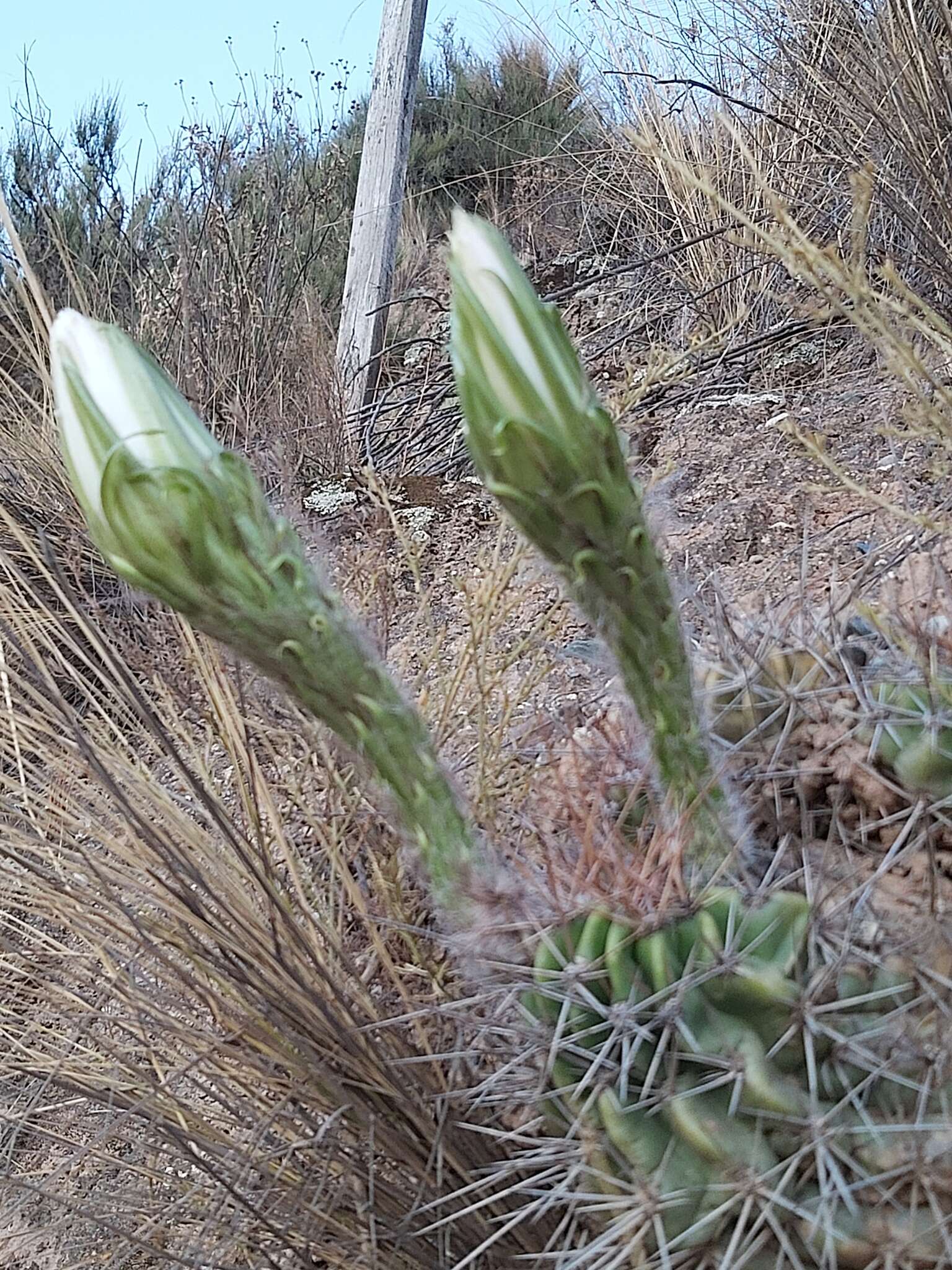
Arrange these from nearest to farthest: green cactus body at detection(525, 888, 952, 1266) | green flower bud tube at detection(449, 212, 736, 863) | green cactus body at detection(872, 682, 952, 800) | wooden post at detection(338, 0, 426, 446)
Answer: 1. green flower bud tube at detection(449, 212, 736, 863)
2. green cactus body at detection(525, 888, 952, 1266)
3. green cactus body at detection(872, 682, 952, 800)
4. wooden post at detection(338, 0, 426, 446)

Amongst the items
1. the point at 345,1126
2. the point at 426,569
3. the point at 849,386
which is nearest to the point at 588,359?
the point at 849,386

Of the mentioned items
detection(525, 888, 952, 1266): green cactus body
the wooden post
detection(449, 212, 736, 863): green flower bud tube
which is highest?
the wooden post

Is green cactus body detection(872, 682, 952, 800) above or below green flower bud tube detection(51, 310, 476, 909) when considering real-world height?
below

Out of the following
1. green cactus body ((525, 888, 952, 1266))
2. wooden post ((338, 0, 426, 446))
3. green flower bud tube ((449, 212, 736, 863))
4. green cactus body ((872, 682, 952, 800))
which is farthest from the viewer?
wooden post ((338, 0, 426, 446))

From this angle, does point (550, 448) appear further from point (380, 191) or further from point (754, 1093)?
point (380, 191)

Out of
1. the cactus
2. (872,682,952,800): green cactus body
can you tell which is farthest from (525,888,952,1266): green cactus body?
(872,682,952,800): green cactus body

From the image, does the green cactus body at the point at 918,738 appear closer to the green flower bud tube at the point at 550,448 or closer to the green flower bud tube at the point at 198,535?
the green flower bud tube at the point at 550,448

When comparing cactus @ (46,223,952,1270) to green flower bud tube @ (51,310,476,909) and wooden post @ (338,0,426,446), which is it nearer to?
green flower bud tube @ (51,310,476,909)

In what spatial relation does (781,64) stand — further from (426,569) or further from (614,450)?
(614,450)
